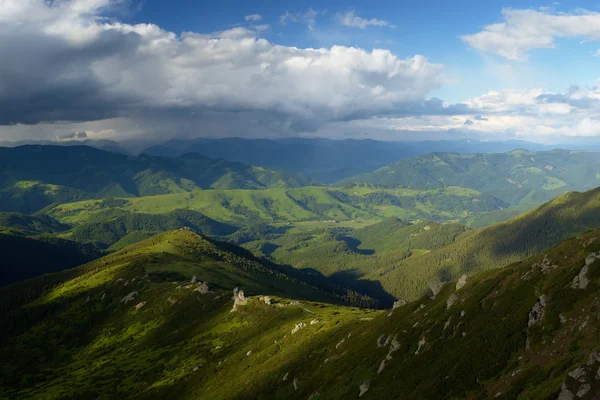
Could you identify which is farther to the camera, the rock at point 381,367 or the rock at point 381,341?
the rock at point 381,341

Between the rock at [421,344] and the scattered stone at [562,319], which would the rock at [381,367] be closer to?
the rock at [421,344]

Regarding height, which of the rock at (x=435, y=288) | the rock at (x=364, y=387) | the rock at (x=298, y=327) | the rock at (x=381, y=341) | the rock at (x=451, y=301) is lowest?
the rock at (x=298, y=327)

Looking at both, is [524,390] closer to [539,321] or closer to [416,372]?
[539,321]

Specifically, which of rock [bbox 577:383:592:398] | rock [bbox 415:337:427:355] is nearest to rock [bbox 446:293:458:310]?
rock [bbox 415:337:427:355]

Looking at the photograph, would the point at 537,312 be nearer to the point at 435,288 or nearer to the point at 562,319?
the point at 562,319

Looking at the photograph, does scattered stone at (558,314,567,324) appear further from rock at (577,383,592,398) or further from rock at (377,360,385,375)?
rock at (377,360,385,375)

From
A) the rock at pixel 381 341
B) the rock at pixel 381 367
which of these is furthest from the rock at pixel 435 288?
the rock at pixel 381 367

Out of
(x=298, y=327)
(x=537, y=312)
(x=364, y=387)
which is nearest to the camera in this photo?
(x=537, y=312)

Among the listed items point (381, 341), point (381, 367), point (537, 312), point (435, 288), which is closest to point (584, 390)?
point (537, 312)

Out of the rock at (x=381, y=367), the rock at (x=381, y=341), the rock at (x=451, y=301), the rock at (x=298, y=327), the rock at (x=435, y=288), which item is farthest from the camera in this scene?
the rock at (x=298, y=327)
